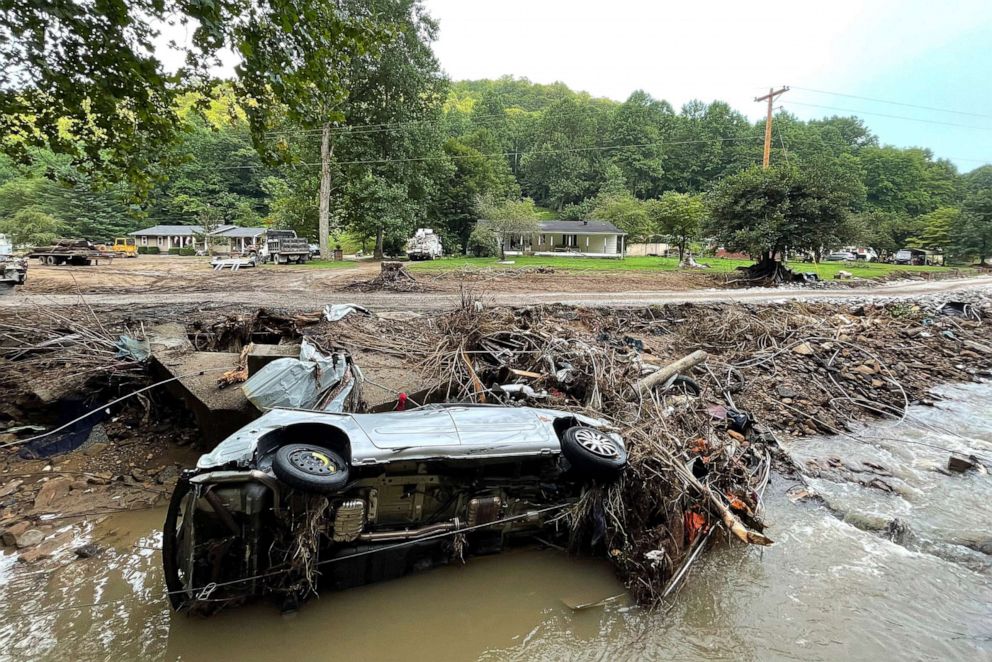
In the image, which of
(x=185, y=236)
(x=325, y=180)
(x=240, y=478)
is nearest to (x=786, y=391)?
(x=240, y=478)

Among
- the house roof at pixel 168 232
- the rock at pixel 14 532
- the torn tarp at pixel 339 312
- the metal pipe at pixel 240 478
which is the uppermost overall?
the house roof at pixel 168 232

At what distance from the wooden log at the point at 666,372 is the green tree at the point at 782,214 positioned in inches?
679

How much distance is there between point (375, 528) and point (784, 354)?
31.3 ft

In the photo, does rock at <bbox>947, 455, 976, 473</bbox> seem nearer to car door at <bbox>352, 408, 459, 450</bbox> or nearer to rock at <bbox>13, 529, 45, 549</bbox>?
car door at <bbox>352, 408, 459, 450</bbox>

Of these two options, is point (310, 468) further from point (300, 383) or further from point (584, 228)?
point (584, 228)

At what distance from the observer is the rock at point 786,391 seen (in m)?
8.67

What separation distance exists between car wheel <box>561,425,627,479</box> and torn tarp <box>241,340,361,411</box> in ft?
8.21

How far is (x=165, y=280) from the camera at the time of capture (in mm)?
19625

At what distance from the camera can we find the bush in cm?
3869

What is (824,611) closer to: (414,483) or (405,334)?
(414,483)

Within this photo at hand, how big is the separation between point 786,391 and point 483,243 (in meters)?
32.8

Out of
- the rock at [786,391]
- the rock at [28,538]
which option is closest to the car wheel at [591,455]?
the rock at [28,538]

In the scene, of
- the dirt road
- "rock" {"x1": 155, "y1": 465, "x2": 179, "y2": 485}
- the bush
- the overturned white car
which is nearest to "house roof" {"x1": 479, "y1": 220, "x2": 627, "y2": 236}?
the bush

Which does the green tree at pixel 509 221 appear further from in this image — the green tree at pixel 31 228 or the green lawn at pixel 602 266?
the green tree at pixel 31 228
